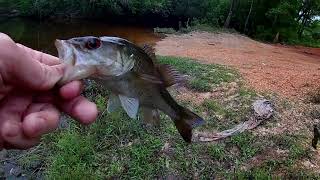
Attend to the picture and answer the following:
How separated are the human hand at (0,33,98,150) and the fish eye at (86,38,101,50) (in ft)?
0.45

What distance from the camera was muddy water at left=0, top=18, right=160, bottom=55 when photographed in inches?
631

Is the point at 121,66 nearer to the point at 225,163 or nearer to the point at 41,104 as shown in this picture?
the point at 41,104

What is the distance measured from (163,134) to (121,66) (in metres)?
4.19

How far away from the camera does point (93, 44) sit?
169 centimetres

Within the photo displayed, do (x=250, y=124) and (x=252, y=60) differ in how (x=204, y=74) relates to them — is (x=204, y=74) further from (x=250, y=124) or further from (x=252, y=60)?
(x=252, y=60)

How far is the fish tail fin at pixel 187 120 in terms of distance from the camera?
2430 millimetres

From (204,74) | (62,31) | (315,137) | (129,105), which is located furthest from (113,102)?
(62,31)

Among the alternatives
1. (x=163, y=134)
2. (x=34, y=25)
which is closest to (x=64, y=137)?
(x=163, y=134)

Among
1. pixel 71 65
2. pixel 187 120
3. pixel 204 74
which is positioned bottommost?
pixel 204 74

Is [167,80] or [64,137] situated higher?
[167,80]

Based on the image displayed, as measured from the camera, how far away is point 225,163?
5430 mm

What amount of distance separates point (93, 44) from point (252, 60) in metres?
10.7

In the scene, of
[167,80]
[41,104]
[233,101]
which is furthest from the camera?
[233,101]

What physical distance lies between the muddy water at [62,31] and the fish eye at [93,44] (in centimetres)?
1317
